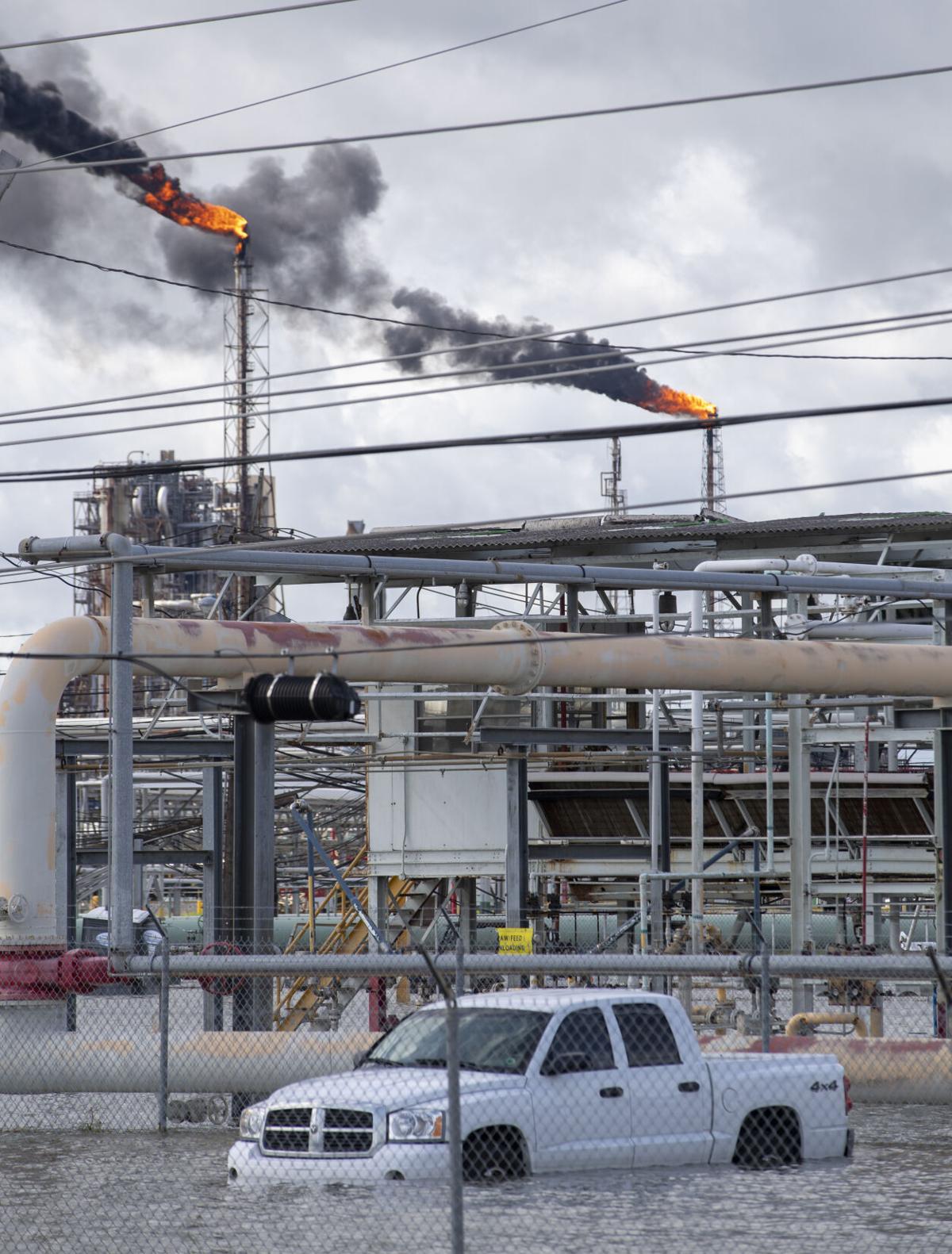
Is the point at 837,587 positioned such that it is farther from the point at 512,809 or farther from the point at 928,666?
the point at 512,809

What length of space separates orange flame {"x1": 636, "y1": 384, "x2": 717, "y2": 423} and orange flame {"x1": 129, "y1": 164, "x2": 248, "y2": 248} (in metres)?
12.3

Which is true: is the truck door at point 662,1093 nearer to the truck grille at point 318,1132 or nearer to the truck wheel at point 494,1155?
the truck wheel at point 494,1155

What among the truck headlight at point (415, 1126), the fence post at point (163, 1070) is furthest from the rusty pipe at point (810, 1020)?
the truck headlight at point (415, 1126)

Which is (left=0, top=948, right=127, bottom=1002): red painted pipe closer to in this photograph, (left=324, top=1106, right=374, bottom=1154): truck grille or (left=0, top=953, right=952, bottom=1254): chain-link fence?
(left=0, top=953, right=952, bottom=1254): chain-link fence

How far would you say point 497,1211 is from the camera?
416 inches

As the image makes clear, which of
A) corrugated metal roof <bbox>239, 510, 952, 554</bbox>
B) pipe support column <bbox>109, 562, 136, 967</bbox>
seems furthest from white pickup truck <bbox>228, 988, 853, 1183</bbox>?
corrugated metal roof <bbox>239, 510, 952, 554</bbox>

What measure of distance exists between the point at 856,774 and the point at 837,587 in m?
7.83

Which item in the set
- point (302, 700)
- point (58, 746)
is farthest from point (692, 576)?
point (58, 746)

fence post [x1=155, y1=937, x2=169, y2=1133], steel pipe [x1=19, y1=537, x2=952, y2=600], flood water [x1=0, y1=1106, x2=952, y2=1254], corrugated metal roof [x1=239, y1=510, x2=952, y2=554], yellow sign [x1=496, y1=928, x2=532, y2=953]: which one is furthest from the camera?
corrugated metal roof [x1=239, y1=510, x2=952, y2=554]

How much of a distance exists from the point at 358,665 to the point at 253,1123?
7.74 meters

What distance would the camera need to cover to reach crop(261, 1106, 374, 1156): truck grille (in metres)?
11.1

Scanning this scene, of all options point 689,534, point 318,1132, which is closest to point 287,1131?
point 318,1132

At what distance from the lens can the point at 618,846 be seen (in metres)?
29.1

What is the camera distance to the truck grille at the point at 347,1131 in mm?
11039
